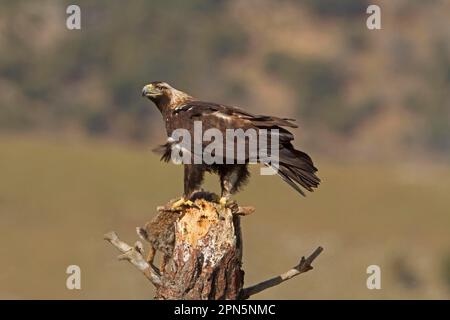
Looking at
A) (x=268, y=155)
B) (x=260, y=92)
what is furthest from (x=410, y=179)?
(x=268, y=155)

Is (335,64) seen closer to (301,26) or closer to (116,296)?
(301,26)

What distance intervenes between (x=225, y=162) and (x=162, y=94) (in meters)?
1.39

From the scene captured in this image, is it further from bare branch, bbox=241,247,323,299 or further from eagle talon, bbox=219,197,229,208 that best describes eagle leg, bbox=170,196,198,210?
bare branch, bbox=241,247,323,299

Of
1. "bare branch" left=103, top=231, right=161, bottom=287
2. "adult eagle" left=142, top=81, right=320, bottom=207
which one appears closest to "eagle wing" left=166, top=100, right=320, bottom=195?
"adult eagle" left=142, top=81, right=320, bottom=207

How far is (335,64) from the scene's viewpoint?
243ft

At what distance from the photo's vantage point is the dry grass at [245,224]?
90.9 feet

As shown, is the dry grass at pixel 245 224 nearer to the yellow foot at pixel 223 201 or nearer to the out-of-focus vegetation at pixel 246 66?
the yellow foot at pixel 223 201

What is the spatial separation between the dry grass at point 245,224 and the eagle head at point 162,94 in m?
13.3

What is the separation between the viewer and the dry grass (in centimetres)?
2770

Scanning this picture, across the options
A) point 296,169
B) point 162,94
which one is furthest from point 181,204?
point 162,94

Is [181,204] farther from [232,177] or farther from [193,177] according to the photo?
[232,177]

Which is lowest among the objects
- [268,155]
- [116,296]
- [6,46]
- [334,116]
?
[116,296]

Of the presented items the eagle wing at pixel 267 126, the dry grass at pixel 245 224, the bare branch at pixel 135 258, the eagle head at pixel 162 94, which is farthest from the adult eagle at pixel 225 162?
the dry grass at pixel 245 224
